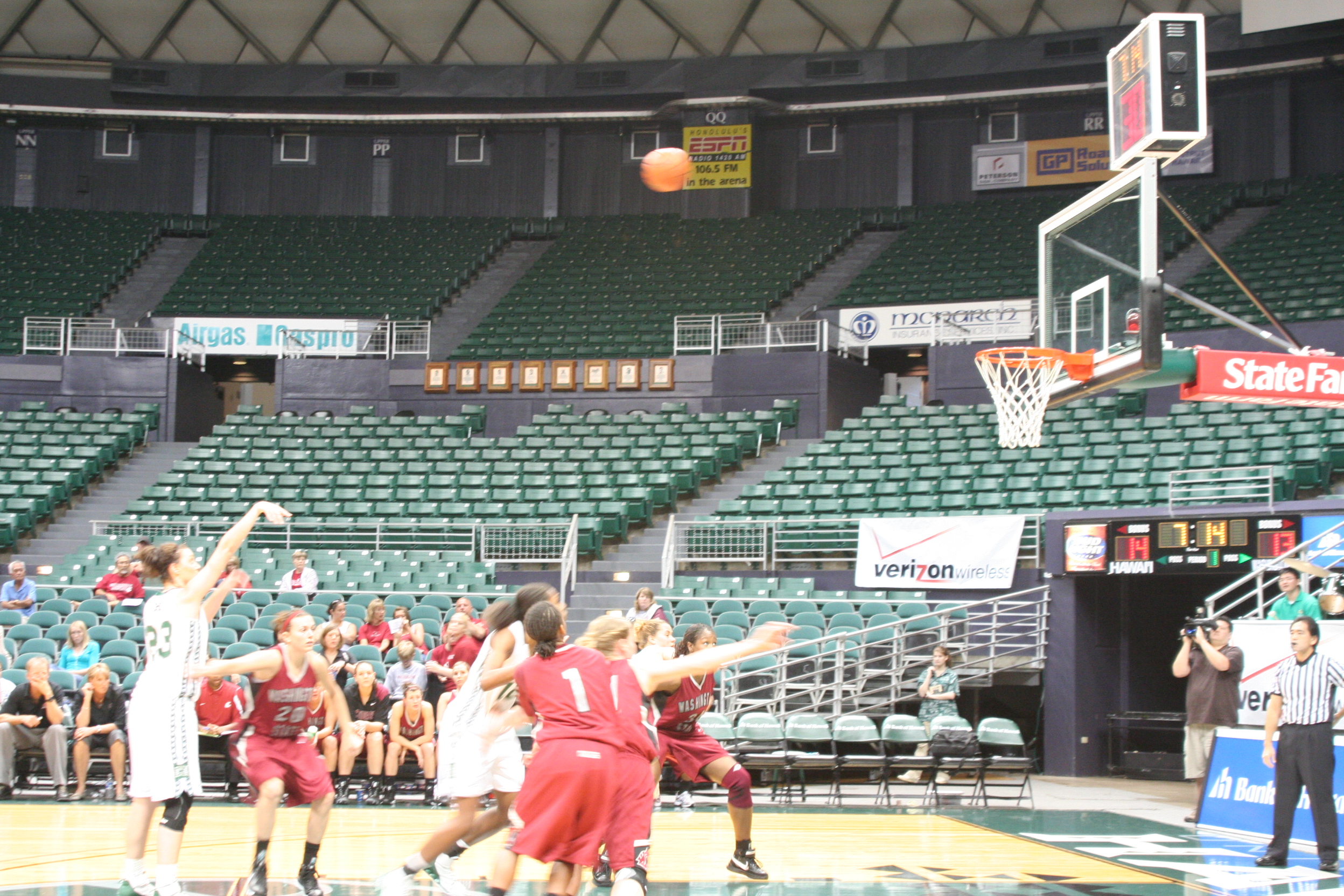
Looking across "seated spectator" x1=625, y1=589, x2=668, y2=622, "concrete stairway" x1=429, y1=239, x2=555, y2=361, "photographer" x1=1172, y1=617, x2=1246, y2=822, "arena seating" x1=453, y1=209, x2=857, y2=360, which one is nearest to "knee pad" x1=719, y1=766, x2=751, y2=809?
"seated spectator" x1=625, y1=589, x2=668, y2=622

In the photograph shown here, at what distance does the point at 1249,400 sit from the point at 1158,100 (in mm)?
2444

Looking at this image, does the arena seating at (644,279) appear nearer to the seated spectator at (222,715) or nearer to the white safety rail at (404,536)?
the white safety rail at (404,536)

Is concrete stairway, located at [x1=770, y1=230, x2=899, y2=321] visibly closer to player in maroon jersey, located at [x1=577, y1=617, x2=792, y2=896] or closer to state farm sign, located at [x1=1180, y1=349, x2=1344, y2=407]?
state farm sign, located at [x1=1180, y1=349, x2=1344, y2=407]

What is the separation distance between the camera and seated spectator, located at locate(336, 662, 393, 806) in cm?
1220

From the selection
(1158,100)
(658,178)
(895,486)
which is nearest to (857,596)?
(895,486)

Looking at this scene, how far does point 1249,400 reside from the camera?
10.2 metres

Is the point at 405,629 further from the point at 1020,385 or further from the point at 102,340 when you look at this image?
the point at 102,340

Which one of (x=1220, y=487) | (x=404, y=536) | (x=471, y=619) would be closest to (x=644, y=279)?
(x=404, y=536)

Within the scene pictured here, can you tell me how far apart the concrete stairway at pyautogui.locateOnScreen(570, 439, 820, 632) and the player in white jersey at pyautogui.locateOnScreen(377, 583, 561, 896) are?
1001 centimetres

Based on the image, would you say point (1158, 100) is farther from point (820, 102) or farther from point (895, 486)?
point (820, 102)

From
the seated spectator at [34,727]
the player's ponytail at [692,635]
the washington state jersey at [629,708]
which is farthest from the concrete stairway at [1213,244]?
the washington state jersey at [629,708]

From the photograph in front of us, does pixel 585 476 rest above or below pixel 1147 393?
below

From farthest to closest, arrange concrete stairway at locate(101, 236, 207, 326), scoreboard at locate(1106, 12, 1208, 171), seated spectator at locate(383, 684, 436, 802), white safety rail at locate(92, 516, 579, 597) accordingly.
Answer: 1. concrete stairway at locate(101, 236, 207, 326)
2. white safety rail at locate(92, 516, 579, 597)
3. seated spectator at locate(383, 684, 436, 802)
4. scoreboard at locate(1106, 12, 1208, 171)

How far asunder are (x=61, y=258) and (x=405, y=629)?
861 inches
